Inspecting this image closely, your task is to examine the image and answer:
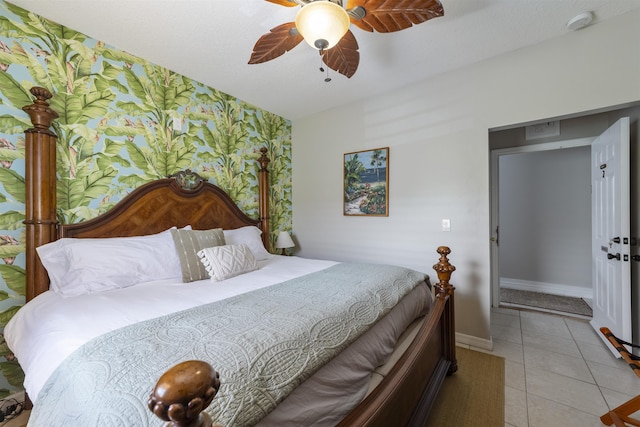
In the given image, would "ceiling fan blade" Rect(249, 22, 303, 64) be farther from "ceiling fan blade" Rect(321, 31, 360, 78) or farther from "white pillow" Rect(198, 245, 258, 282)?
"white pillow" Rect(198, 245, 258, 282)

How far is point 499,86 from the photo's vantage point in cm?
232

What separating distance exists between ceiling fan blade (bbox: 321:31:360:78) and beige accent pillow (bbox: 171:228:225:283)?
5.37 feet

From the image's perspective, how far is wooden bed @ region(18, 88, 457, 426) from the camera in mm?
860

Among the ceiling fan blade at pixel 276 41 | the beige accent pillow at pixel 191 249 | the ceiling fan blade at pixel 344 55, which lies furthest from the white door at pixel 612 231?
the beige accent pillow at pixel 191 249

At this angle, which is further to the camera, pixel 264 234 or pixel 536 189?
pixel 536 189

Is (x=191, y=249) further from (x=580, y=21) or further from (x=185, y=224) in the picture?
(x=580, y=21)

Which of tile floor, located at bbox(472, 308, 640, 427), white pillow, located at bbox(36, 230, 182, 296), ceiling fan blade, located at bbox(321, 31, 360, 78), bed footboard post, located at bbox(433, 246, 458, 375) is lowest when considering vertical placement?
tile floor, located at bbox(472, 308, 640, 427)

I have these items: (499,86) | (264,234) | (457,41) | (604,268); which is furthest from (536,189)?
(264,234)

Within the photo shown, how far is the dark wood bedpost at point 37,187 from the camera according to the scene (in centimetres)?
167

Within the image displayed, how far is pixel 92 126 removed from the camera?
2004mm

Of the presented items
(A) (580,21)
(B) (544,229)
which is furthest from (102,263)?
(B) (544,229)

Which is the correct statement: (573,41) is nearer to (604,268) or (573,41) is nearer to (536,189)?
(604,268)

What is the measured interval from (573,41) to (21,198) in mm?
4175

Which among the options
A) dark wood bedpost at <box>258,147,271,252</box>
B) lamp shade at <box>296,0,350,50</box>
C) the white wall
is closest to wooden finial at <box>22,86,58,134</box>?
lamp shade at <box>296,0,350,50</box>
